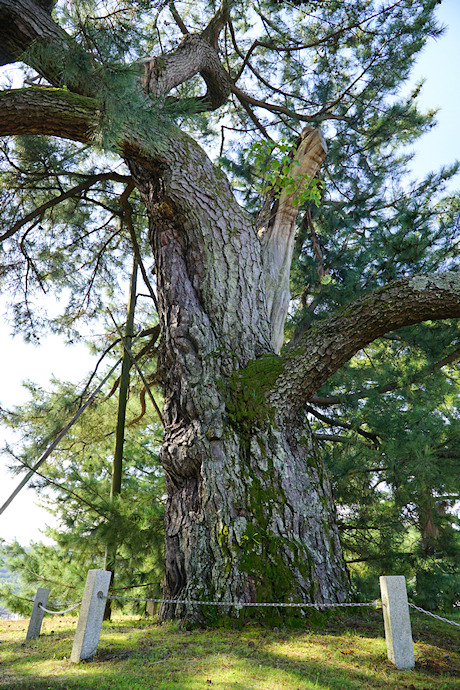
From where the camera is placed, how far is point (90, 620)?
7.16 ft

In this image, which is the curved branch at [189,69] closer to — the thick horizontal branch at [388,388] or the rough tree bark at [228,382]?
the rough tree bark at [228,382]

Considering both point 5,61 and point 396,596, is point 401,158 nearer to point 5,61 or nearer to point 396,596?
point 5,61

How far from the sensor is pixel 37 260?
632 cm

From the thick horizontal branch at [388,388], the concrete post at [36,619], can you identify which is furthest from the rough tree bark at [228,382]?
the thick horizontal branch at [388,388]

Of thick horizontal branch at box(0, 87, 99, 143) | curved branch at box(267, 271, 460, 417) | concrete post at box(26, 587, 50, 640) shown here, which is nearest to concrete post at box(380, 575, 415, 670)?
curved branch at box(267, 271, 460, 417)

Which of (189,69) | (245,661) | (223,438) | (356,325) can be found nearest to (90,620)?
(245,661)

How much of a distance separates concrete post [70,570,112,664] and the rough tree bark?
1.77ft

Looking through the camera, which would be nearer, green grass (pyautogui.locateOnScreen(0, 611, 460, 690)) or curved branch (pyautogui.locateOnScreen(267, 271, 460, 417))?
green grass (pyautogui.locateOnScreen(0, 611, 460, 690))

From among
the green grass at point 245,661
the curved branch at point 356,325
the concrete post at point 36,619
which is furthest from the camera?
the concrete post at point 36,619

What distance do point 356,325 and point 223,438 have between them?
3.72 ft

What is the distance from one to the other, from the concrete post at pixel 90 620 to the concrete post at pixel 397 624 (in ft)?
4.41

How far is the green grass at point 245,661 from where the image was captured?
1709mm

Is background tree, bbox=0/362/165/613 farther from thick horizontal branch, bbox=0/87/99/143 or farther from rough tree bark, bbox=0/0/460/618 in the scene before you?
thick horizontal branch, bbox=0/87/99/143

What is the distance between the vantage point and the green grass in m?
1.71
